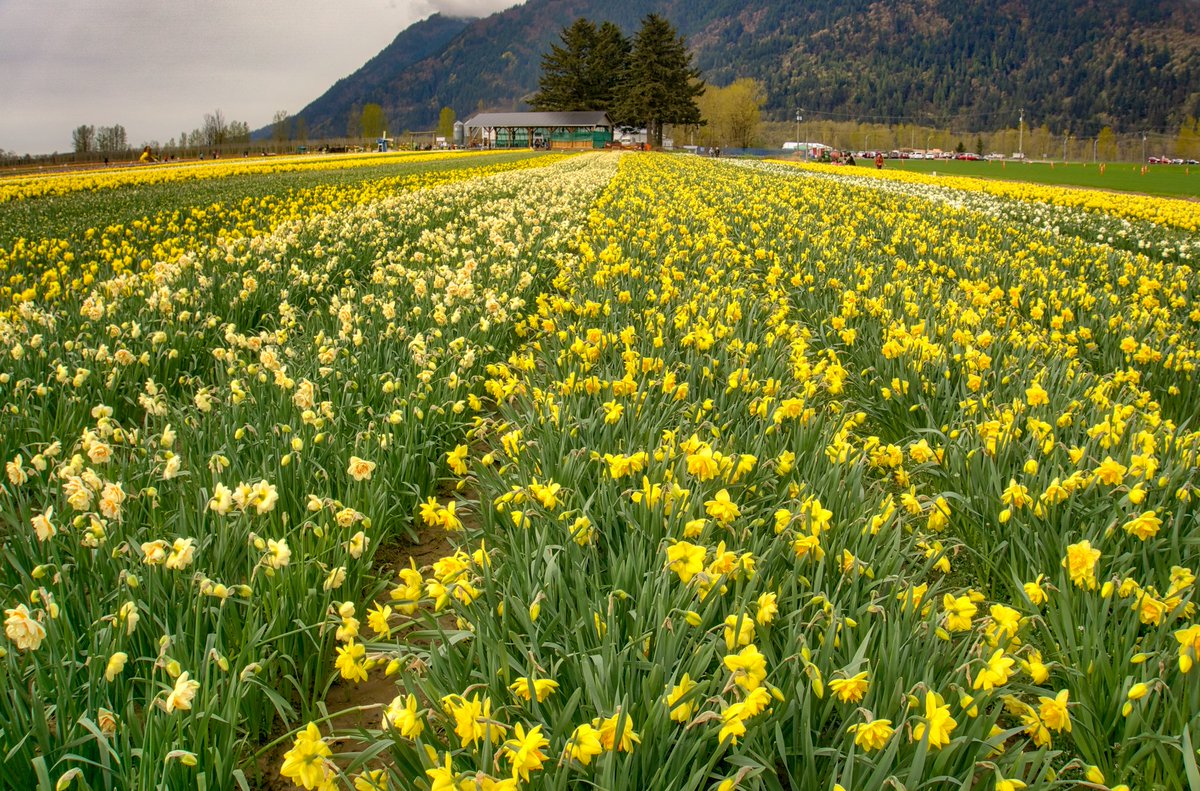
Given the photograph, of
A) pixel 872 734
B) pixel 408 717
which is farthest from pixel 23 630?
pixel 872 734

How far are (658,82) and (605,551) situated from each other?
80.8 metres

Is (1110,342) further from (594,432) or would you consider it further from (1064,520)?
(594,432)

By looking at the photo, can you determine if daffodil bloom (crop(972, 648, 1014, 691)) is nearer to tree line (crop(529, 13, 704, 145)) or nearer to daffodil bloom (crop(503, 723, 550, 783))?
daffodil bloom (crop(503, 723, 550, 783))

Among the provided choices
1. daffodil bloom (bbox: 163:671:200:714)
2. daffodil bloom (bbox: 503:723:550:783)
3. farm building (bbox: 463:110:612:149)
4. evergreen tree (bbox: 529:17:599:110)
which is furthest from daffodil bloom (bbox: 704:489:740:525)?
evergreen tree (bbox: 529:17:599:110)

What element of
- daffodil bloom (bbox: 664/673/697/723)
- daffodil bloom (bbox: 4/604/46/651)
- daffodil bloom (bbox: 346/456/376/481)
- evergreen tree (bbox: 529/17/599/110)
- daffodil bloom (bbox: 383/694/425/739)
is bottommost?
daffodil bloom (bbox: 664/673/697/723)

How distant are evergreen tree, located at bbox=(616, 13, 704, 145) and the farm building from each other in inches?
251

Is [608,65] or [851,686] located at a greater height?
[608,65]

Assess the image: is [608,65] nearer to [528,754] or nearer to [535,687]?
[535,687]

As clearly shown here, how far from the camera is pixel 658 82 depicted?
77250 mm

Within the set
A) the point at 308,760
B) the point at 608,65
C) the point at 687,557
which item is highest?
the point at 608,65

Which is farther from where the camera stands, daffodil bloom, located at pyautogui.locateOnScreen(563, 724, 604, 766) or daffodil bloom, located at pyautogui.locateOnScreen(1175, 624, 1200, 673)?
daffodil bloom, located at pyautogui.locateOnScreen(1175, 624, 1200, 673)

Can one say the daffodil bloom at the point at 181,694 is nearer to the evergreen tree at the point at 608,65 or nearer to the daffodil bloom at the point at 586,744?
the daffodil bloom at the point at 586,744

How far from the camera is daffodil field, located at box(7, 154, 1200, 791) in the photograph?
71.4 inches

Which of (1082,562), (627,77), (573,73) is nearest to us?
(1082,562)
